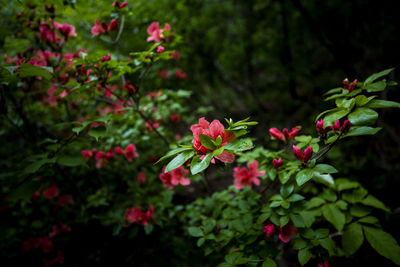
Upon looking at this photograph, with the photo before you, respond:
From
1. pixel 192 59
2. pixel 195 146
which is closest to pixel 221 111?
pixel 192 59

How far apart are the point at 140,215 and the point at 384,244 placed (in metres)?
1.37

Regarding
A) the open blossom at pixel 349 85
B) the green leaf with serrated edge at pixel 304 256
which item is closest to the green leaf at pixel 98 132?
the green leaf with serrated edge at pixel 304 256

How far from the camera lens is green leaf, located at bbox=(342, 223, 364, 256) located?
105 cm

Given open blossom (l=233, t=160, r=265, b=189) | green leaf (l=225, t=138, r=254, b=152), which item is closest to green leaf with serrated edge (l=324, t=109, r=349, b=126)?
green leaf (l=225, t=138, r=254, b=152)

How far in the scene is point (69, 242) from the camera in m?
1.72

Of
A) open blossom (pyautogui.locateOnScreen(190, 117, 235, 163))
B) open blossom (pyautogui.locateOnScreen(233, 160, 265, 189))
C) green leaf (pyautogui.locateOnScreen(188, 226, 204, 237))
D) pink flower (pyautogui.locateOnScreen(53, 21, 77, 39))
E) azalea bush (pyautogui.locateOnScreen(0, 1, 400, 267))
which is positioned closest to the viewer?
open blossom (pyautogui.locateOnScreen(190, 117, 235, 163))

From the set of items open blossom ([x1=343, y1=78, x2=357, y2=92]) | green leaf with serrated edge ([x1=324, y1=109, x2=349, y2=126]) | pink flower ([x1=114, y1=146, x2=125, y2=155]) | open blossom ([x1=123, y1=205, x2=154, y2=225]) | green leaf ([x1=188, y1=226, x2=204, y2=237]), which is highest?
pink flower ([x1=114, y1=146, x2=125, y2=155])

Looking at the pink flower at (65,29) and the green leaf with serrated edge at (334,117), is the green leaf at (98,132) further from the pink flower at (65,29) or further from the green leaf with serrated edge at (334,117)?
the green leaf with serrated edge at (334,117)

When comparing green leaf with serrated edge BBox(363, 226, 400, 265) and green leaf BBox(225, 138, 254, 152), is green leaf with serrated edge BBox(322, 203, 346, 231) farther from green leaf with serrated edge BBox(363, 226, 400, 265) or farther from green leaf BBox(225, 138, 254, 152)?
green leaf BBox(225, 138, 254, 152)

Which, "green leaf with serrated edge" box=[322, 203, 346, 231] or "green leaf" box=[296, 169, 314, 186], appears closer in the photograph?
"green leaf" box=[296, 169, 314, 186]

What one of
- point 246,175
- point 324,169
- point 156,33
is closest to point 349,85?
point 324,169

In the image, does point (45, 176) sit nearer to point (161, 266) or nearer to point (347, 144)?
point (161, 266)

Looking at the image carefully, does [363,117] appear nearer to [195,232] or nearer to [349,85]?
[349,85]

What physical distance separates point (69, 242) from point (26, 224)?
40cm
